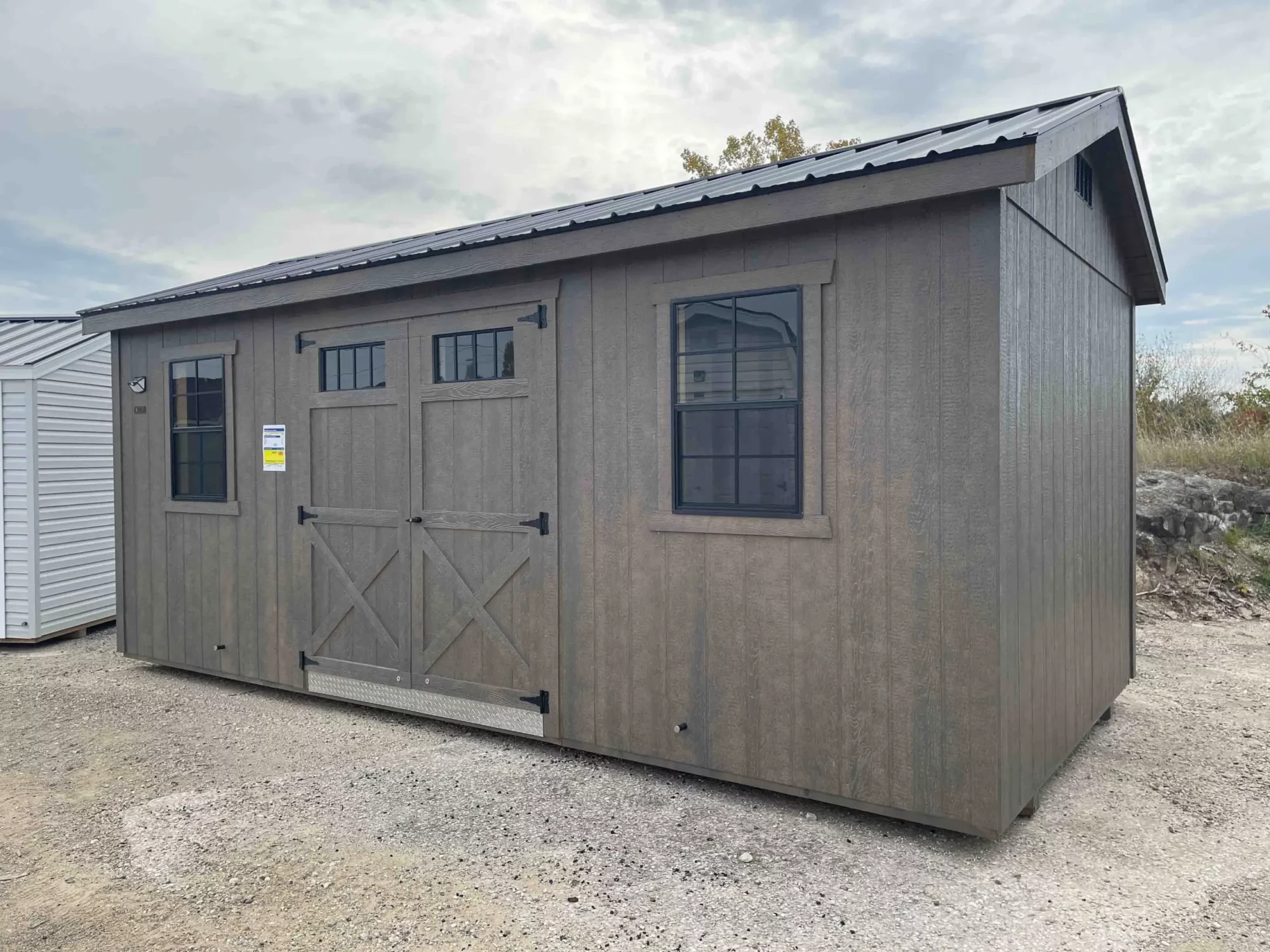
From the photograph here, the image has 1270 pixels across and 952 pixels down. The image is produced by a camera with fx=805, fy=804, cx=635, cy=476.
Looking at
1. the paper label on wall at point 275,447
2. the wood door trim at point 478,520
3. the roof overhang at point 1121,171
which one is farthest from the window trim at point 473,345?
the roof overhang at point 1121,171

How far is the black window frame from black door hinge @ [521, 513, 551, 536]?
129cm

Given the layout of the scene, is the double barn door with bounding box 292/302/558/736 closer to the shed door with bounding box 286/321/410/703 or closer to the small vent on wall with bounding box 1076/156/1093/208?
the shed door with bounding box 286/321/410/703

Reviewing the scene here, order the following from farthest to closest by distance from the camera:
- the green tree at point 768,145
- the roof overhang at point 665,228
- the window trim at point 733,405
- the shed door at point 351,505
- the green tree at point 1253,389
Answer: the green tree at point 768,145
the green tree at point 1253,389
the shed door at point 351,505
the window trim at point 733,405
the roof overhang at point 665,228

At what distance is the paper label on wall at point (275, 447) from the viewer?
16.4 ft

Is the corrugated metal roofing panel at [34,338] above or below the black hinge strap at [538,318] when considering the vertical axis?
above

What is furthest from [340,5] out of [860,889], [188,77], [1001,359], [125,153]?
[860,889]

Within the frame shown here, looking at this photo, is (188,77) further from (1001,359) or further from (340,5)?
(1001,359)

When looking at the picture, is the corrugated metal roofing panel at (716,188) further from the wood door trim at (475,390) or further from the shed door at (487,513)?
the wood door trim at (475,390)

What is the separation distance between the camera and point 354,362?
4738mm

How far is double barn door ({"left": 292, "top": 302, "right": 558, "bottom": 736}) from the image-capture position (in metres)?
4.03

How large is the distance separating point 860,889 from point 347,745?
8.86ft

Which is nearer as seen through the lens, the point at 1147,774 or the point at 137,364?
the point at 1147,774

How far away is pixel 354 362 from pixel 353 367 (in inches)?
1.2

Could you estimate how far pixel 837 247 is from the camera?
312cm
